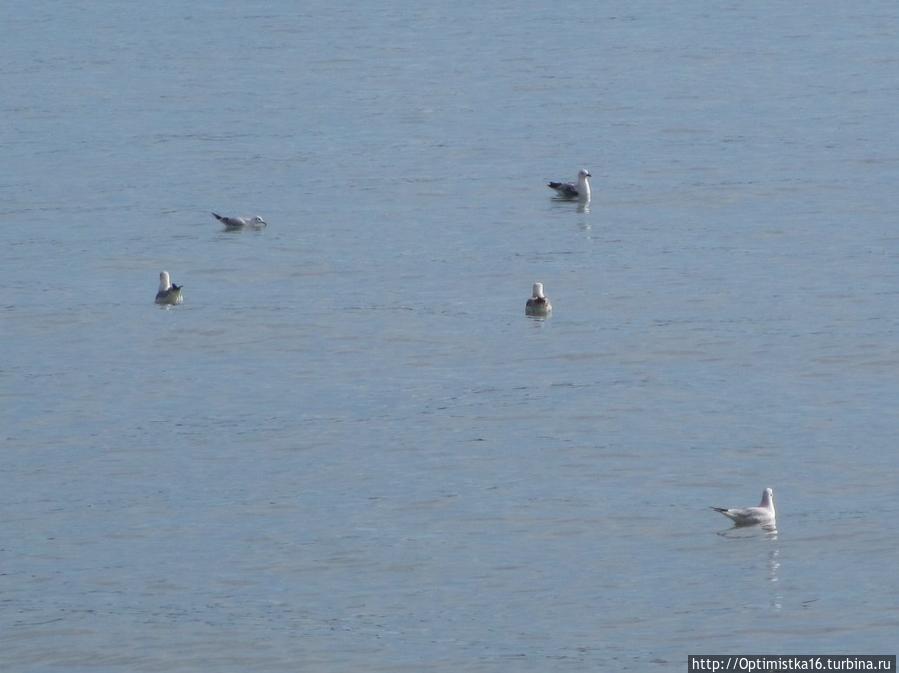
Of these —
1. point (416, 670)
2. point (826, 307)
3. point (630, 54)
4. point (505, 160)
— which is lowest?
point (416, 670)

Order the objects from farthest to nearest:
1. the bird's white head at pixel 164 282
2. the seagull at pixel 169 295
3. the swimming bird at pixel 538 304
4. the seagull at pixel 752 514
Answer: the bird's white head at pixel 164 282 → the seagull at pixel 169 295 → the swimming bird at pixel 538 304 → the seagull at pixel 752 514

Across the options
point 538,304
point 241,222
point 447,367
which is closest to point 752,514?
point 447,367

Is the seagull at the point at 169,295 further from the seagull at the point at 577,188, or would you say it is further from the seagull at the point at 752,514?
the seagull at the point at 752,514

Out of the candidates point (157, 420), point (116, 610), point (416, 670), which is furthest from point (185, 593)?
point (157, 420)

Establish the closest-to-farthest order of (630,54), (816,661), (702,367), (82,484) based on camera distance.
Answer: (816,661), (82,484), (702,367), (630,54)

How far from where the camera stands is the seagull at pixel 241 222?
36428mm

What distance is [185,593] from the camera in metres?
19.8

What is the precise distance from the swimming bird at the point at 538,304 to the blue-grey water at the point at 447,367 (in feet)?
1.45

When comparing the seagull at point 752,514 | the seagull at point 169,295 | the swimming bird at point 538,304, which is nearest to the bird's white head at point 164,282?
the seagull at point 169,295

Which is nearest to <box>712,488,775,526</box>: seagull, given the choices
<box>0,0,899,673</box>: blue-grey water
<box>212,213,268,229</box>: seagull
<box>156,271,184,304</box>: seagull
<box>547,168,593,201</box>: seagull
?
<box>0,0,899,673</box>: blue-grey water

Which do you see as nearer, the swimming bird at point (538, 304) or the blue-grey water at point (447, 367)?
the blue-grey water at point (447, 367)

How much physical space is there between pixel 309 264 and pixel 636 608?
1596cm

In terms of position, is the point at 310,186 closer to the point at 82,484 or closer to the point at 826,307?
the point at 826,307

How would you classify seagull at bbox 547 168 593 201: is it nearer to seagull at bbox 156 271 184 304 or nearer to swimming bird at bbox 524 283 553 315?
swimming bird at bbox 524 283 553 315
